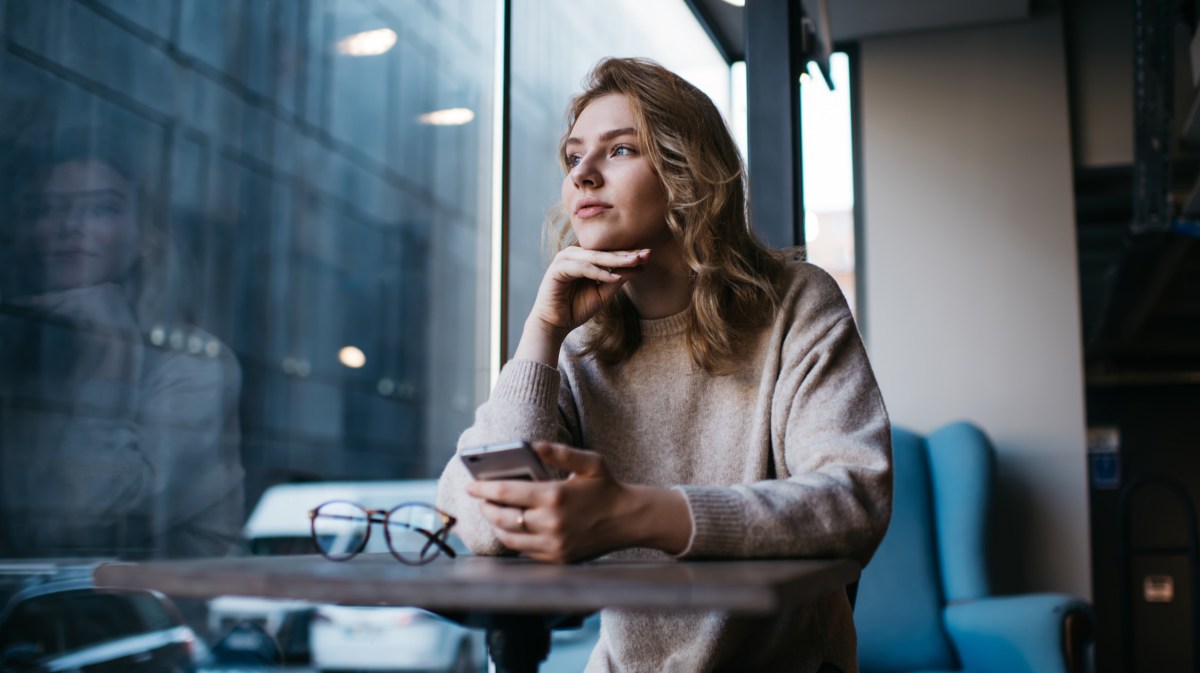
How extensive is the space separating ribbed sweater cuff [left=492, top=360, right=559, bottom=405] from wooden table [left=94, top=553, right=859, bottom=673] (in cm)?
32

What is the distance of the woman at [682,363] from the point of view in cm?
125

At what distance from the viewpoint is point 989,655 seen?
2.72 meters

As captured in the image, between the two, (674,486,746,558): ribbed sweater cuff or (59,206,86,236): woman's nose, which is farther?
(59,206,86,236): woman's nose

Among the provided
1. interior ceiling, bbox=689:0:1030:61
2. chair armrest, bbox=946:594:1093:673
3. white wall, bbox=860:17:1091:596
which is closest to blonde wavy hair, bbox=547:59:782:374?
chair armrest, bbox=946:594:1093:673

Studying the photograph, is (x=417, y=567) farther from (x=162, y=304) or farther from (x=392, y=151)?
(x=392, y=151)

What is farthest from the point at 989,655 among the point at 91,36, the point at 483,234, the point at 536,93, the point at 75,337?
the point at 91,36

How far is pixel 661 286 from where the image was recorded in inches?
58.2

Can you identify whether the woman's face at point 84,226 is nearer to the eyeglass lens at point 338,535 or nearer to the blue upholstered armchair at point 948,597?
the eyeglass lens at point 338,535

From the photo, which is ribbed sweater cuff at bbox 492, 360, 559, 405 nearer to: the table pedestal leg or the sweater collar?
the sweater collar

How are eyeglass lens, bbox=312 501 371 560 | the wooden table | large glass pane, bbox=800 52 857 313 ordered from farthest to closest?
large glass pane, bbox=800 52 857 313, eyeglass lens, bbox=312 501 371 560, the wooden table

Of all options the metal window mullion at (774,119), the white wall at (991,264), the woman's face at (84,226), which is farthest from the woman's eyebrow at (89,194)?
the white wall at (991,264)

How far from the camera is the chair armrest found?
102 inches

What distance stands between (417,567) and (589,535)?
0.17 meters

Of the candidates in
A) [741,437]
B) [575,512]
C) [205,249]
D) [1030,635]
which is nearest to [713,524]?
[575,512]
